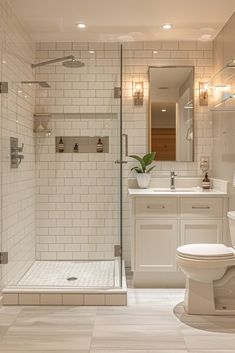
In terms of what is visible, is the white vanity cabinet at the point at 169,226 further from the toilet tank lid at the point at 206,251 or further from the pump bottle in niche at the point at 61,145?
the pump bottle in niche at the point at 61,145

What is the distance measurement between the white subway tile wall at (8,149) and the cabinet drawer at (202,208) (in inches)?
59.7

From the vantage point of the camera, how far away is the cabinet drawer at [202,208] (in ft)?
11.5

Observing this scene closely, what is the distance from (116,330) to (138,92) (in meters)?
2.47

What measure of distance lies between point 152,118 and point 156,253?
1448mm

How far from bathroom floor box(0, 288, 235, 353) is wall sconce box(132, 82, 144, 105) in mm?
2072

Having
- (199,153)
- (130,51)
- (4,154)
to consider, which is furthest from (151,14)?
(4,154)

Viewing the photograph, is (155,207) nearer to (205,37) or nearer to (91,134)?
(91,134)

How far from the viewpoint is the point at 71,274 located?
3619 mm

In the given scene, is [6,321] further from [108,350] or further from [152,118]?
[152,118]

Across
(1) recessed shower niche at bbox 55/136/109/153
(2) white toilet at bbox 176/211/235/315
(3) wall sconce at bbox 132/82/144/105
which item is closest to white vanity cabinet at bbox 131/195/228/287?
(2) white toilet at bbox 176/211/235/315

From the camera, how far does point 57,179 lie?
4180mm

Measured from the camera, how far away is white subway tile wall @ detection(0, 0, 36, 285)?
3180mm

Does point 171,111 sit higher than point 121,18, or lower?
lower

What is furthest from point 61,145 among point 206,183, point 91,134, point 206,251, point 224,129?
point 206,251
